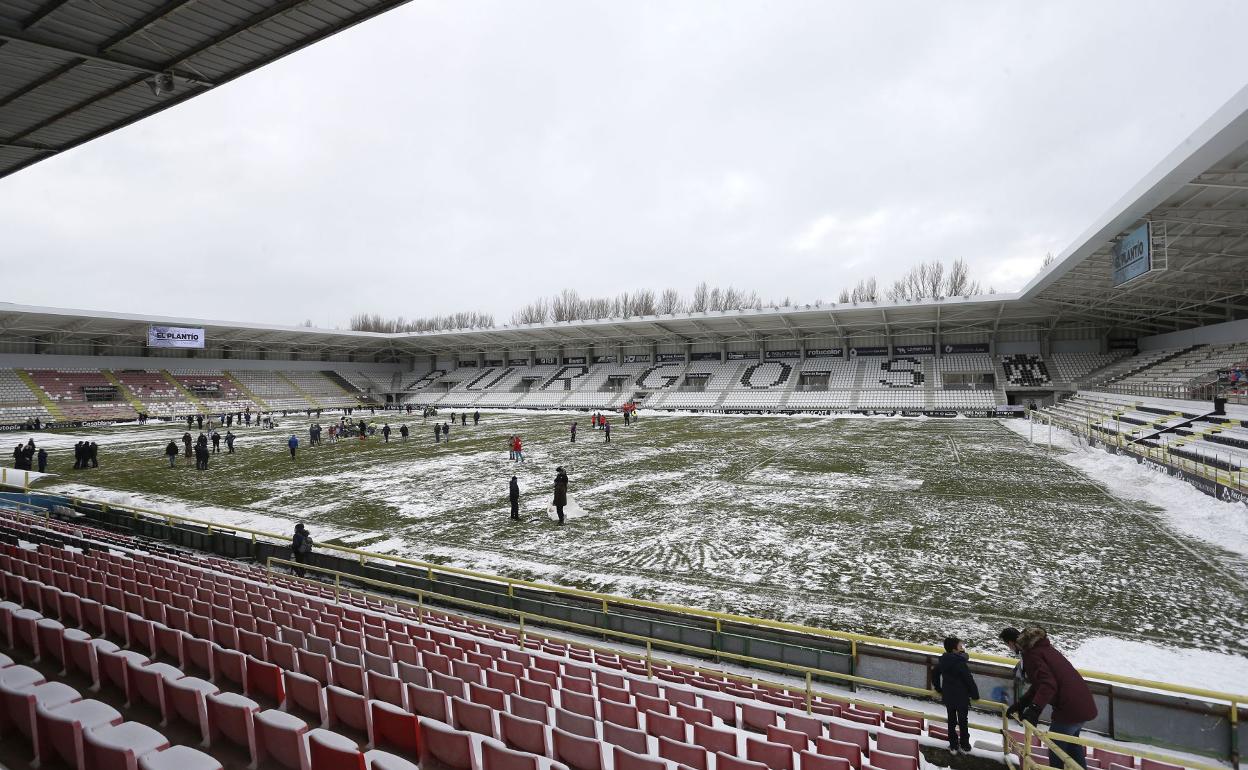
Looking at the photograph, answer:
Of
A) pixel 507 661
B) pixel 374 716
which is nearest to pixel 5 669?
pixel 374 716

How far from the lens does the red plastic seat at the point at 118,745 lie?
2742mm

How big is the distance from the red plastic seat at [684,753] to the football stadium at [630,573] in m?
0.02

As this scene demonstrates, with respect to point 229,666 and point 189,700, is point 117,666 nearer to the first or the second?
point 229,666

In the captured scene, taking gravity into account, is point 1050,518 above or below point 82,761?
below

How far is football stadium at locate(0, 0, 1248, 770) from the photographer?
3951 millimetres

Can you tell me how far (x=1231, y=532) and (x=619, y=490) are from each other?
1411cm

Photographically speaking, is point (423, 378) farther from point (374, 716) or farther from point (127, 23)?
point (374, 716)

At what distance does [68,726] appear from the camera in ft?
9.85

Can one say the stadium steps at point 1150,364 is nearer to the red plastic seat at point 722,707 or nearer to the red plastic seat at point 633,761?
the red plastic seat at point 722,707

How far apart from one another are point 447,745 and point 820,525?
10981 millimetres

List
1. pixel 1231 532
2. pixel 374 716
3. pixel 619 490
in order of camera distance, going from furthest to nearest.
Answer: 1. pixel 619 490
2. pixel 1231 532
3. pixel 374 716

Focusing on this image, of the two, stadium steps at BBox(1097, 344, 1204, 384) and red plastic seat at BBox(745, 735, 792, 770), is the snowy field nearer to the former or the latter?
red plastic seat at BBox(745, 735, 792, 770)

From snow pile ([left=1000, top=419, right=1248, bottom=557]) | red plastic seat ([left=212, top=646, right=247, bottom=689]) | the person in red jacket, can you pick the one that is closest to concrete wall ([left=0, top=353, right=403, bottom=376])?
red plastic seat ([left=212, top=646, right=247, bottom=689])

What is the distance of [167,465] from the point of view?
920 inches
